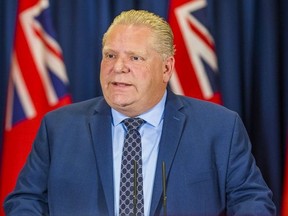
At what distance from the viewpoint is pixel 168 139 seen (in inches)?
81.0

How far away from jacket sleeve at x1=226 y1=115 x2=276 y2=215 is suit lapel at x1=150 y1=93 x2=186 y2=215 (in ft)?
0.69

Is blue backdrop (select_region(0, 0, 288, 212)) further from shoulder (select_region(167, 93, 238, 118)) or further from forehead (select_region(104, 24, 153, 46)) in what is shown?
forehead (select_region(104, 24, 153, 46))

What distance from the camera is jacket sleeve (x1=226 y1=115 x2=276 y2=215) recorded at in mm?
1870

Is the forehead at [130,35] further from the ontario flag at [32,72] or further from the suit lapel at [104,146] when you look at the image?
the ontario flag at [32,72]

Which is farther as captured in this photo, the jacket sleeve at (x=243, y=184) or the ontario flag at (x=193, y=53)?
the ontario flag at (x=193, y=53)

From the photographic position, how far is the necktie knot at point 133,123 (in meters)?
2.08

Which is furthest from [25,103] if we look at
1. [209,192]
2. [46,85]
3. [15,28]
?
[209,192]

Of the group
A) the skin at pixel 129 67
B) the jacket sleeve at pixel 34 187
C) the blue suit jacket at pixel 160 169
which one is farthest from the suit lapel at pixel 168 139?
the jacket sleeve at pixel 34 187

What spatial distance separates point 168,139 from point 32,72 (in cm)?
85

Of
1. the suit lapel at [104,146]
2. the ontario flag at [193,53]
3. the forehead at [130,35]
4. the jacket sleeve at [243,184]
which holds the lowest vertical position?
the jacket sleeve at [243,184]

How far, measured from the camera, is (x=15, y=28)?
8.56ft

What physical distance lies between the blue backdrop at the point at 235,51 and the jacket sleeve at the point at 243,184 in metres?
0.55

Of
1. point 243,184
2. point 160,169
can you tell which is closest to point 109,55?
point 160,169

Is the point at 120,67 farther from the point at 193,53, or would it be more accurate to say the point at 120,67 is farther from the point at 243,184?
the point at 193,53
